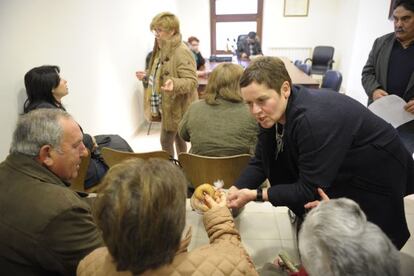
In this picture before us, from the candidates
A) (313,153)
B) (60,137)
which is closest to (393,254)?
(313,153)

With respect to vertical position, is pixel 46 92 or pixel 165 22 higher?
pixel 165 22

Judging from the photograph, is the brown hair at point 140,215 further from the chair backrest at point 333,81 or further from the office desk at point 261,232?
the chair backrest at point 333,81

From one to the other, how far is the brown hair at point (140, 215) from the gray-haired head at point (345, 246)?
0.32m

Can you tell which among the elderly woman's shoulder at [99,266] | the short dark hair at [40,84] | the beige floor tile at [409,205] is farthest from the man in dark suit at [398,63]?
the short dark hair at [40,84]

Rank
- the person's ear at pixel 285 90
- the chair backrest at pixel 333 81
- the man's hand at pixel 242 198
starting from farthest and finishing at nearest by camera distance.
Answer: the chair backrest at pixel 333 81, the man's hand at pixel 242 198, the person's ear at pixel 285 90

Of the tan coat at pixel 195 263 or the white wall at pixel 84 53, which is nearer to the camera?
the tan coat at pixel 195 263

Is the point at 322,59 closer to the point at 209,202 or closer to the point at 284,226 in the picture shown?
the point at 284,226

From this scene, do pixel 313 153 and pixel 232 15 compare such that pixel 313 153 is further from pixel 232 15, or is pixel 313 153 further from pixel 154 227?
pixel 232 15

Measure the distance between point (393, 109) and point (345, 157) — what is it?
1.07 m

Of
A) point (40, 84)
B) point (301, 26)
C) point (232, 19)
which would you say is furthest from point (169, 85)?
point (301, 26)

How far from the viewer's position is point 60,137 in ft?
3.81

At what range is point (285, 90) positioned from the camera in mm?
1209

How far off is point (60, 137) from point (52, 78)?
117 centimetres

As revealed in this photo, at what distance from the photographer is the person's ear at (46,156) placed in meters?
1.12
